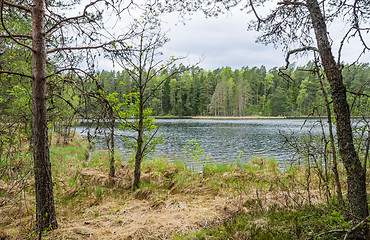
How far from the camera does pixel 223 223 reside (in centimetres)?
395

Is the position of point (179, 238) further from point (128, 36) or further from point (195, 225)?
point (128, 36)

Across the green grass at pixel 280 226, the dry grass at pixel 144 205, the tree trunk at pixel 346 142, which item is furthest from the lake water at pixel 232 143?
the dry grass at pixel 144 205

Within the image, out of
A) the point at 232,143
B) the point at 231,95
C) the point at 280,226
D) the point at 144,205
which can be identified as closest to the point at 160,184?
the point at 144,205

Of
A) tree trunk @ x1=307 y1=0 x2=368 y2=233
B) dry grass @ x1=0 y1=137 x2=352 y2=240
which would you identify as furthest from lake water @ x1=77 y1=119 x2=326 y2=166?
dry grass @ x1=0 y1=137 x2=352 y2=240

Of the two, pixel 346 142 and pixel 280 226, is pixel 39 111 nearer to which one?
pixel 280 226

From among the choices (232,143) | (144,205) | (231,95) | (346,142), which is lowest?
(232,143)

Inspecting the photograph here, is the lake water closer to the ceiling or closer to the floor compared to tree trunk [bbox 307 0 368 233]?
closer to the floor

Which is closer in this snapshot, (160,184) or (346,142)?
(346,142)

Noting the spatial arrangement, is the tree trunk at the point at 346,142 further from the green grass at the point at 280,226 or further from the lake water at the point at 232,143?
the lake water at the point at 232,143

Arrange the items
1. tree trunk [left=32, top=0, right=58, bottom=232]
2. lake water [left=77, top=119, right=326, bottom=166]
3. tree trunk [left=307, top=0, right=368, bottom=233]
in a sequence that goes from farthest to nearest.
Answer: lake water [left=77, top=119, right=326, bottom=166] < tree trunk [left=32, top=0, right=58, bottom=232] < tree trunk [left=307, top=0, right=368, bottom=233]

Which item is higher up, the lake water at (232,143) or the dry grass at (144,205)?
the dry grass at (144,205)

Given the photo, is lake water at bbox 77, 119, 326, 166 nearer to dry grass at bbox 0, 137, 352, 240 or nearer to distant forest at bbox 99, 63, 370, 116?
dry grass at bbox 0, 137, 352, 240

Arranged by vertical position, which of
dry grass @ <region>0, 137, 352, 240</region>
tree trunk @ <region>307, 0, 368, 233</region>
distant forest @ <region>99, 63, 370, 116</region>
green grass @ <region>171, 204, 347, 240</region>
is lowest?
dry grass @ <region>0, 137, 352, 240</region>

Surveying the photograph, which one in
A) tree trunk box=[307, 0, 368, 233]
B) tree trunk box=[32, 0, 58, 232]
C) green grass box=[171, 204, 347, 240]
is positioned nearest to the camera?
tree trunk box=[307, 0, 368, 233]
